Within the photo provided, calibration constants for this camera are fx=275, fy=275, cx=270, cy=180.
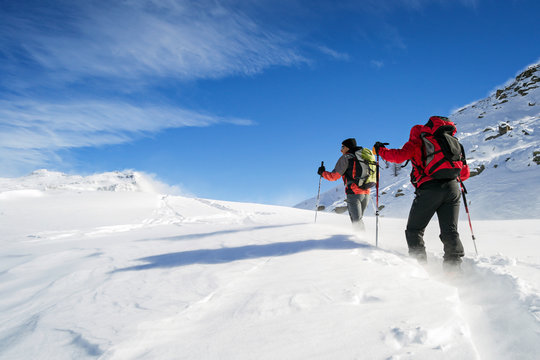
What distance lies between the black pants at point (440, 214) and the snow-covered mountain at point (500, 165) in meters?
6.17

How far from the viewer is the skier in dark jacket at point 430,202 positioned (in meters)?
3.59

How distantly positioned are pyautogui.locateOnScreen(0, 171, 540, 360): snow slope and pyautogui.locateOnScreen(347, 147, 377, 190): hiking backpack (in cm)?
176

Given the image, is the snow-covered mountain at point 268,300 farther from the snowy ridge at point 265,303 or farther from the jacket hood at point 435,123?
the jacket hood at point 435,123

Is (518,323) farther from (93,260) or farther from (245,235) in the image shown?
(93,260)

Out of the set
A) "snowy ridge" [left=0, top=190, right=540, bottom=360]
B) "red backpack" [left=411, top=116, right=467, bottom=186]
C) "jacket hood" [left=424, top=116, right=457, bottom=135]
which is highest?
"jacket hood" [left=424, top=116, right=457, bottom=135]

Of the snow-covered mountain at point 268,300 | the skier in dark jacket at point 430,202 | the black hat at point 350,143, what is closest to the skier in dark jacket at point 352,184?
the black hat at point 350,143

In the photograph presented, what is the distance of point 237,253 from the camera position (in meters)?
3.80

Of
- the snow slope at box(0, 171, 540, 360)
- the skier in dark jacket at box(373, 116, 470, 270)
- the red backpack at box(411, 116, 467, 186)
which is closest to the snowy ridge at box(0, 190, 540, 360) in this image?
the snow slope at box(0, 171, 540, 360)

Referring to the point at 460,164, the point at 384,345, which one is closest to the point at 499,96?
the point at 460,164

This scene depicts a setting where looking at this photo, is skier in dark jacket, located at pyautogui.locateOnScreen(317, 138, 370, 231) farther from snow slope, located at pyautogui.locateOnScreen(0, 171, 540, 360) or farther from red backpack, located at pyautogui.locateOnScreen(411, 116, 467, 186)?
red backpack, located at pyautogui.locateOnScreen(411, 116, 467, 186)

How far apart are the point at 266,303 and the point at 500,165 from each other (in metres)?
28.0

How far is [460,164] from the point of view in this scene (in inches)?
147

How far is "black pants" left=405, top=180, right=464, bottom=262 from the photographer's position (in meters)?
3.57

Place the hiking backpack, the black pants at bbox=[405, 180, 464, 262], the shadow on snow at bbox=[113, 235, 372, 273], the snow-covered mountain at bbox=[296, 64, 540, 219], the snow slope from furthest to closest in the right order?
the snow-covered mountain at bbox=[296, 64, 540, 219]
the hiking backpack
the black pants at bbox=[405, 180, 464, 262]
the shadow on snow at bbox=[113, 235, 372, 273]
the snow slope
